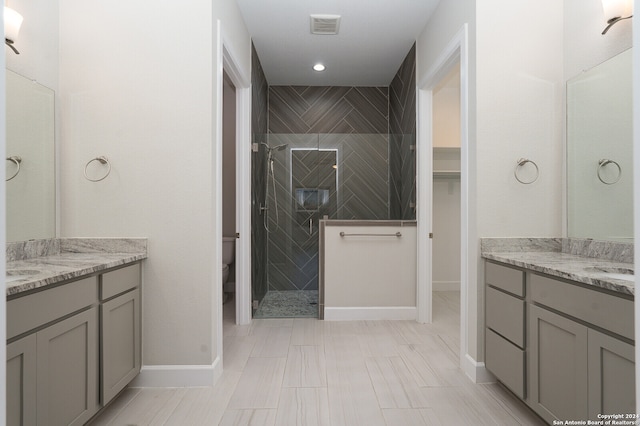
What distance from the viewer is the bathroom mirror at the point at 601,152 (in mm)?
1982

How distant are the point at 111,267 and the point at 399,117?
3.55 m

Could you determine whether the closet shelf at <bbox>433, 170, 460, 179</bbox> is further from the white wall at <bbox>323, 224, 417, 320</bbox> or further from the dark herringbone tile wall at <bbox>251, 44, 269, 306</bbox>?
the dark herringbone tile wall at <bbox>251, 44, 269, 306</bbox>

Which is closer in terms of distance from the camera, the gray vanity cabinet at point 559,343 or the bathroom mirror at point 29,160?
the gray vanity cabinet at point 559,343

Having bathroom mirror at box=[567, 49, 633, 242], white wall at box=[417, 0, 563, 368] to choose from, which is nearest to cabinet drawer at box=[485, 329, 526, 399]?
white wall at box=[417, 0, 563, 368]

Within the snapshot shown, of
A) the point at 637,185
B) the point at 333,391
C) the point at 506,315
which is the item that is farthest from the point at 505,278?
the point at 637,185

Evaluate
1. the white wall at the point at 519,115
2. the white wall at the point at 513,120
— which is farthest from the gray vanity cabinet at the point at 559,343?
the white wall at the point at 519,115

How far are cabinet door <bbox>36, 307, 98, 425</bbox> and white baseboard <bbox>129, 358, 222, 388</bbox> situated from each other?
493 millimetres

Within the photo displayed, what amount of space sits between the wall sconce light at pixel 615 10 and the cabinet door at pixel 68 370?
2928 mm

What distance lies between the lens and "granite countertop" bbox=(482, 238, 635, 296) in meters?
1.40

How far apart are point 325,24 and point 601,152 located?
2390 millimetres

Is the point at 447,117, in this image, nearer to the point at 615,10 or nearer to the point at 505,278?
the point at 615,10

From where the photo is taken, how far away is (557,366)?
1671 millimetres

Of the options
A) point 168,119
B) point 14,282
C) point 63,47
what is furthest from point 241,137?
point 14,282

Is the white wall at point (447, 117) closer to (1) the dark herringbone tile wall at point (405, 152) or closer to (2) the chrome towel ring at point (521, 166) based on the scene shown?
(1) the dark herringbone tile wall at point (405, 152)
